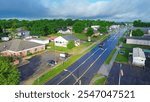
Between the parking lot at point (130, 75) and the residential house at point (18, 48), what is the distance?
779 inches

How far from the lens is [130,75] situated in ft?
83.8

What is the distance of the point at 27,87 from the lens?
7406mm

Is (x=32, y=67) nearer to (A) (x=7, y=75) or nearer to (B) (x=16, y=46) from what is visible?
(B) (x=16, y=46)

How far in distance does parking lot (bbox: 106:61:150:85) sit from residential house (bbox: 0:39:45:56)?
64.9ft

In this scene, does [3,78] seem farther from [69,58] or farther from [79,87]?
[69,58]

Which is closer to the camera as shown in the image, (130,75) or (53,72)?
(130,75)

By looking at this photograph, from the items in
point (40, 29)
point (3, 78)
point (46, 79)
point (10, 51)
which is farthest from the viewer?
point (40, 29)

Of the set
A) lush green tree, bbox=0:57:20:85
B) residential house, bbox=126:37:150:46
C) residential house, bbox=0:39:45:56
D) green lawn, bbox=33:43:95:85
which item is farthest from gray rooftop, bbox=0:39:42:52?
residential house, bbox=126:37:150:46

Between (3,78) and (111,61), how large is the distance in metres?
22.7

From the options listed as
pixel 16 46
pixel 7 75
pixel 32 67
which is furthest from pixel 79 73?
pixel 16 46

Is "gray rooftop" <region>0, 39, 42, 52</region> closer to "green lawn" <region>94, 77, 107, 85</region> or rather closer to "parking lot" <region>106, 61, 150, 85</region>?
"parking lot" <region>106, 61, 150, 85</region>

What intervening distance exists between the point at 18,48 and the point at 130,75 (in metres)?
24.1

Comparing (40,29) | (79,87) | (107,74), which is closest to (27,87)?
(79,87)

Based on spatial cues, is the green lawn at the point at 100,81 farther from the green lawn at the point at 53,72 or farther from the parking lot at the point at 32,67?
the parking lot at the point at 32,67
